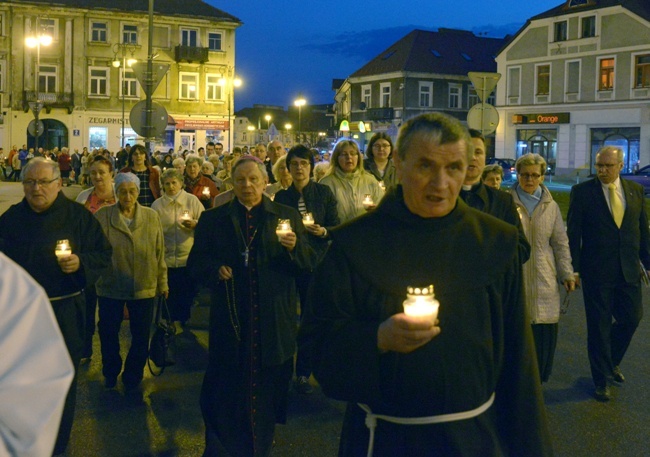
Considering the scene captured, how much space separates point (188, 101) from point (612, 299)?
51.8 m

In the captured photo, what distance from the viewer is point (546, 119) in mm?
49188

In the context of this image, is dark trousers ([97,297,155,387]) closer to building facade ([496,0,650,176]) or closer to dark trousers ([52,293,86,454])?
dark trousers ([52,293,86,454])

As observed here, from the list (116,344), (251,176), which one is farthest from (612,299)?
(116,344)

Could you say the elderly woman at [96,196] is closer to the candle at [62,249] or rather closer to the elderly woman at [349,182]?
the elderly woman at [349,182]

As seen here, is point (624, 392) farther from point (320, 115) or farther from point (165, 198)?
point (320, 115)

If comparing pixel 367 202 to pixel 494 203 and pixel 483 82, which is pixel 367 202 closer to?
pixel 494 203

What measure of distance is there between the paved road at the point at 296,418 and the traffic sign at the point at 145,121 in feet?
27.1

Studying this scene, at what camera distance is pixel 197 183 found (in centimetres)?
1082

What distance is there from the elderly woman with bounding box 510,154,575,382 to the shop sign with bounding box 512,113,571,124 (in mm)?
44413

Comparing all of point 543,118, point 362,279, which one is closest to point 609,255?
point 362,279

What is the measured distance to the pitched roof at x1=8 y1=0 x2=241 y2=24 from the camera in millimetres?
51781

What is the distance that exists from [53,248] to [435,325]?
3473 mm

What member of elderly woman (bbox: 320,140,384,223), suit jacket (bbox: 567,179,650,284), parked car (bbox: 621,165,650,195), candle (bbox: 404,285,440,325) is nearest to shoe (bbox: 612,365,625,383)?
suit jacket (bbox: 567,179,650,284)

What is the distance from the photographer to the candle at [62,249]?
5.00m
